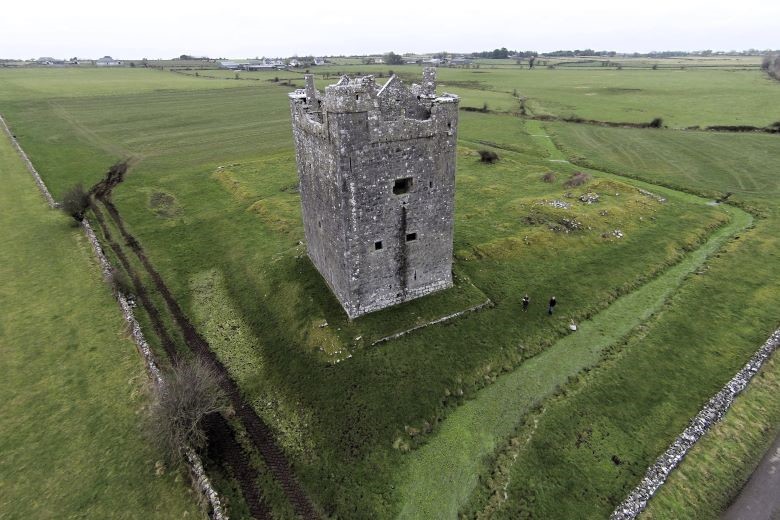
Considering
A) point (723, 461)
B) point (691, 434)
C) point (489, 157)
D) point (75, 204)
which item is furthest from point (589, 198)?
point (75, 204)

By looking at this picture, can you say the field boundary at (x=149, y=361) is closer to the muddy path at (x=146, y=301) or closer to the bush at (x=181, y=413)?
the bush at (x=181, y=413)

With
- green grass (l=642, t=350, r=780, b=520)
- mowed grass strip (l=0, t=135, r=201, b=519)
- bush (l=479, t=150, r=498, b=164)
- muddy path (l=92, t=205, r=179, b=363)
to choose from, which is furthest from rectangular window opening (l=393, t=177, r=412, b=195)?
bush (l=479, t=150, r=498, b=164)

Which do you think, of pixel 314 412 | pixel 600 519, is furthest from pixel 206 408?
pixel 600 519

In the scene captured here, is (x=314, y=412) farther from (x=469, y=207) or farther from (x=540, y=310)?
(x=469, y=207)

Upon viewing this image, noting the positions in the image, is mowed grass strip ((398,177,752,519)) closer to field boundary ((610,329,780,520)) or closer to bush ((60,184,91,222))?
field boundary ((610,329,780,520))

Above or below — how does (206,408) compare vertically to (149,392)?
above

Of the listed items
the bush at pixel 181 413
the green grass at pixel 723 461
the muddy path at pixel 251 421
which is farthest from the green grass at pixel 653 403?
the bush at pixel 181 413
